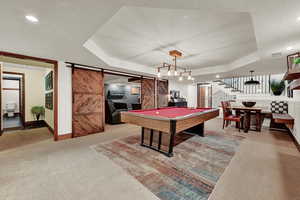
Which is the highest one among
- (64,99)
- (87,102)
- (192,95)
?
(192,95)

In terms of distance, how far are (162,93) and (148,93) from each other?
1.08 m

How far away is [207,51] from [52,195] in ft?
14.6

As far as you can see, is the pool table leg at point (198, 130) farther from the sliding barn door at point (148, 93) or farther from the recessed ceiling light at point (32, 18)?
the recessed ceiling light at point (32, 18)

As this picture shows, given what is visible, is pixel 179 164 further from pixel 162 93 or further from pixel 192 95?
pixel 192 95

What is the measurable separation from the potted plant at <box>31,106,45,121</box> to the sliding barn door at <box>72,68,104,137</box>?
283 centimetres

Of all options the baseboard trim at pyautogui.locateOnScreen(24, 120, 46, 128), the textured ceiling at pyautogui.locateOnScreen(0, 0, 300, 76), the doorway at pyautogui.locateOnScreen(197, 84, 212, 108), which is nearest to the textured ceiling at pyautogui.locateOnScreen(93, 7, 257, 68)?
the textured ceiling at pyautogui.locateOnScreen(0, 0, 300, 76)

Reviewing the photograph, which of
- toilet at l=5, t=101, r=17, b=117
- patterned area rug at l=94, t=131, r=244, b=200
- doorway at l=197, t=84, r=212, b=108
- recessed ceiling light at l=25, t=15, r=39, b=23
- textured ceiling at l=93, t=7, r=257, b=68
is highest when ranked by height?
textured ceiling at l=93, t=7, r=257, b=68

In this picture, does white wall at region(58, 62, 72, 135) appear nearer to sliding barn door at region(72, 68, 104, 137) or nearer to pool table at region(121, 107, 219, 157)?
sliding barn door at region(72, 68, 104, 137)

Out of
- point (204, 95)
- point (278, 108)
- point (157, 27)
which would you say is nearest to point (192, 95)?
point (204, 95)

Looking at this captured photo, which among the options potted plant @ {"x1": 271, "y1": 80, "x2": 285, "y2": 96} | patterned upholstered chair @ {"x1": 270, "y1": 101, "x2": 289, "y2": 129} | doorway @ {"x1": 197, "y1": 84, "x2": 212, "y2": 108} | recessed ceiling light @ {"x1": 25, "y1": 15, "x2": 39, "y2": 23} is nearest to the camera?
recessed ceiling light @ {"x1": 25, "y1": 15, "x2": 39, "y2": 23}

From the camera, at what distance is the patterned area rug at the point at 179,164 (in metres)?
1.63

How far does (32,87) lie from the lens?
215 inches

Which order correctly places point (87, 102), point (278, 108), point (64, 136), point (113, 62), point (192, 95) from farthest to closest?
point (192, 95), point (278, 108), point (113, 62), point (87, 102), point (64, 136)

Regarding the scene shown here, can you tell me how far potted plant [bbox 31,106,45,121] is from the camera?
207 inches
